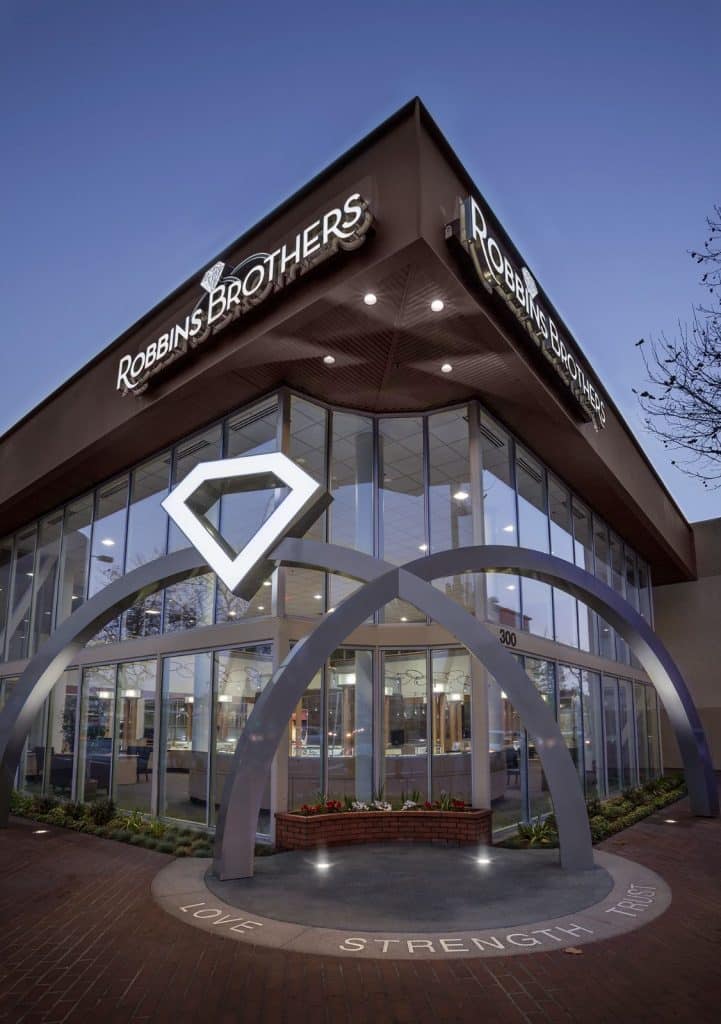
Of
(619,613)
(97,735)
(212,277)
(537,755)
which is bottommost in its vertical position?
(537,755)

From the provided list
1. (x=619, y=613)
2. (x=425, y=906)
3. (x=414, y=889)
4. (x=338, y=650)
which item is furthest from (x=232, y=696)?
(x=619, y=613)

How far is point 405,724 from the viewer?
13.3 metres

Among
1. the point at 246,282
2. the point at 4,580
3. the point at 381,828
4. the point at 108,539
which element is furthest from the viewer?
the point at 4,580

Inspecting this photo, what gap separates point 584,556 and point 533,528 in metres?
4.06

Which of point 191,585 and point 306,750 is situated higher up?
point 191,585

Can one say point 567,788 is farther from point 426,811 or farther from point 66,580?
point 66,580

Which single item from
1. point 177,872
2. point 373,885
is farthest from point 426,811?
→ point 177,872

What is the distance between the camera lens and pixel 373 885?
9109 millimetres

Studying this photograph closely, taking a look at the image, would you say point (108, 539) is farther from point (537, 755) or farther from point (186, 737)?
point (537, 755)

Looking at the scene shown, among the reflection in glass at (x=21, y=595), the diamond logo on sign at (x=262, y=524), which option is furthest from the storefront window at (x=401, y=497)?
the reflection in glass at (x=21, y=595)

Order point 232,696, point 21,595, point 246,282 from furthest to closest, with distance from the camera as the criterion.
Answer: point 21,595 < point 232,696 < point 246,282

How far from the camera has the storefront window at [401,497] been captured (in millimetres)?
14070

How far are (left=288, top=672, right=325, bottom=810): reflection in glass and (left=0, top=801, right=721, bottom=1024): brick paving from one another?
4.30 metres

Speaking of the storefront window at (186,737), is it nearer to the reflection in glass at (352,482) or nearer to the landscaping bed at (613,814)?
the reflection in glass at (352,482)
